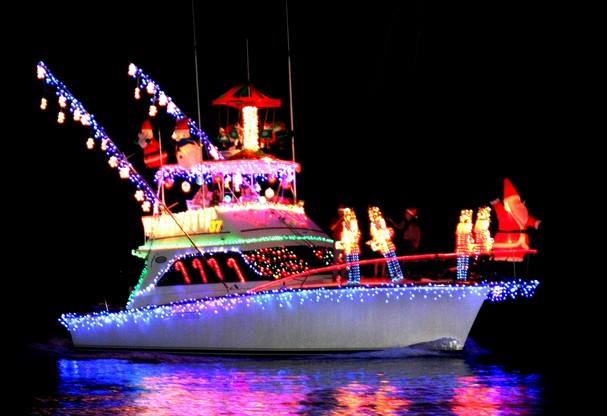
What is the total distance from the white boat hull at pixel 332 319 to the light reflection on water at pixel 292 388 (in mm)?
336

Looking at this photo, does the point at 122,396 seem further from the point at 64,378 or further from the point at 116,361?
the point at 116,361

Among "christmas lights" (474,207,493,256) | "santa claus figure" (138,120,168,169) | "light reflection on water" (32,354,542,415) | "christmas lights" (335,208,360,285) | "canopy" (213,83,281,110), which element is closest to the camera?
"light reflection on water" (32,354,542,415)

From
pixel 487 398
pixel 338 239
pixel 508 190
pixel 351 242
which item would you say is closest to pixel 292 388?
pixel 487 398

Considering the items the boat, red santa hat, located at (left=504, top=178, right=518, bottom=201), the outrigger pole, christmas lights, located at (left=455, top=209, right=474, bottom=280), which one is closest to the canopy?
the boat

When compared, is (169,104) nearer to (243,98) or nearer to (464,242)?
(243,98)

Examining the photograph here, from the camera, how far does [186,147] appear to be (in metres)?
27.4

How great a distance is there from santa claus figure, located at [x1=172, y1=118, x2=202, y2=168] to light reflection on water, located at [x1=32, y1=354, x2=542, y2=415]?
3.95m

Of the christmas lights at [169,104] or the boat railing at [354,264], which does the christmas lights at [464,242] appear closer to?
the boat railing at [354,264]

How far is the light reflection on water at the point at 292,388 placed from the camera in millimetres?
20016

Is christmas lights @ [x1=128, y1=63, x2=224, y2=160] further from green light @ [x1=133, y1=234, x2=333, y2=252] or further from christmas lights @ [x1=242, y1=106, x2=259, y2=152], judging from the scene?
green light @ [x1=133, y1=234, x2=333, y2=252]

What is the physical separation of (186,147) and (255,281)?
9.82ft

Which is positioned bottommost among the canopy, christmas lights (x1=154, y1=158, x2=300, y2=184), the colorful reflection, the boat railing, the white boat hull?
the colorful reflection

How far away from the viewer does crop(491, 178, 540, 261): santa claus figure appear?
24.0 meters

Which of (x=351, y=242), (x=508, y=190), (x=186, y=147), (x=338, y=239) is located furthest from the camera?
(x=186, y=147)
